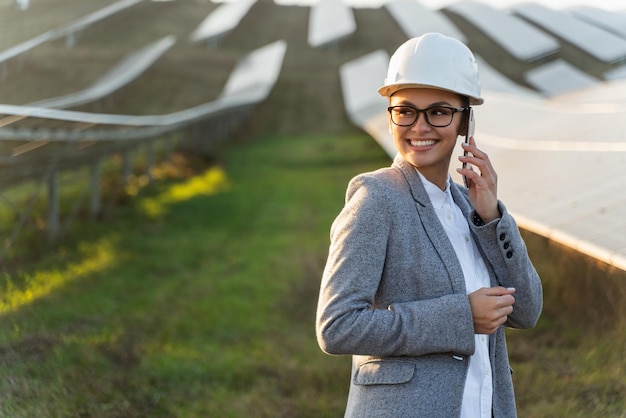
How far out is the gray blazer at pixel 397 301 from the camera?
1570 mm

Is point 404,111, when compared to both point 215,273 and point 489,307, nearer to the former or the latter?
point 489,307

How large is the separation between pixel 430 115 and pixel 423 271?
368mm

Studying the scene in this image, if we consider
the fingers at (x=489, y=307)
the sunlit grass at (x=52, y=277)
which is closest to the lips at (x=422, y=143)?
the fingers at (x=489, y=307)

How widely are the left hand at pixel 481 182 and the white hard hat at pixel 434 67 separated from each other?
5.7 inches

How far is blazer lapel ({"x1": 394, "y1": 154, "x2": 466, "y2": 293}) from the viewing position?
1.67 meters

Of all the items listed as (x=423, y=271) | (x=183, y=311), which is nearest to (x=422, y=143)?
(x=423, y=271)

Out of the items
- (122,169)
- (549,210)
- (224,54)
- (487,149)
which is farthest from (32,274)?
(224,54)

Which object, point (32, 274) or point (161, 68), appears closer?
point (32, 274)

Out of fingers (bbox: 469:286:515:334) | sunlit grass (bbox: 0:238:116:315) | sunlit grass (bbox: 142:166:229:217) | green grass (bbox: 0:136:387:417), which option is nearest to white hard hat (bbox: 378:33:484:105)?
fingers (bbox: 469:286:515:334)

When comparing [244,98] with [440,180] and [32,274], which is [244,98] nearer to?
[32,274]

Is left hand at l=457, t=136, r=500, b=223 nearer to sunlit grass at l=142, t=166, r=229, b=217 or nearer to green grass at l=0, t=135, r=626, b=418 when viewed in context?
green grass at l=0, t=135, r=626, b=418

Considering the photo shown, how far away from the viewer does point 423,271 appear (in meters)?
1.65

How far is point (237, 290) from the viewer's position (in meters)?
7.48

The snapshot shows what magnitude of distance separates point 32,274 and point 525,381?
3.69 meters
